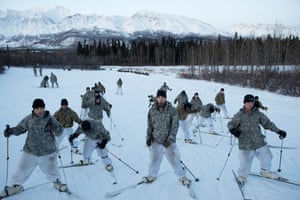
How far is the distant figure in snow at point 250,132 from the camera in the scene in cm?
498

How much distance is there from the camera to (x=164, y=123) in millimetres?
5129

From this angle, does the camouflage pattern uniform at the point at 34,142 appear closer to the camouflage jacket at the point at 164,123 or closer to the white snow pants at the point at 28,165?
the white snow pants at the point at 28,165

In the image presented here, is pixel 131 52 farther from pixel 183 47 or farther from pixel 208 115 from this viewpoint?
pixel 208 115

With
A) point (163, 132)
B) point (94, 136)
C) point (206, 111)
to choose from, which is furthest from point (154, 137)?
point (206, 111)

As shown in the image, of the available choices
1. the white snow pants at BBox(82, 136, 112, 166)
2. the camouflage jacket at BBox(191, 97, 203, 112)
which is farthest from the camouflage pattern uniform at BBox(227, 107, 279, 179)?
the camouflage jacket at BBox(191, 97, 203, 112)

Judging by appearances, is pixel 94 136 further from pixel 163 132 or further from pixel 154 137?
pixel 163 132

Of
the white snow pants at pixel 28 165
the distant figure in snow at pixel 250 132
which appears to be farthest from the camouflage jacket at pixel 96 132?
the distant figure in snow at pixel 250 132

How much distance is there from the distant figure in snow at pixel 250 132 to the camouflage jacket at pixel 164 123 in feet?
4.23

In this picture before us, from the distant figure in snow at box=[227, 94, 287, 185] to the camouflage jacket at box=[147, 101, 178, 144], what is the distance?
1.29 metres

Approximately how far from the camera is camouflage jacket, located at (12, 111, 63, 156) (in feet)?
15.3

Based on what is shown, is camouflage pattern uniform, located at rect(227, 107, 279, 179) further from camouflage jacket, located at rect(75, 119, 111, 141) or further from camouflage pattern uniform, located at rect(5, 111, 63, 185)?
camouflage pattern uniform, located at rect(5, 111, 63, 185)

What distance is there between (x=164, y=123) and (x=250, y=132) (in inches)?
75.4

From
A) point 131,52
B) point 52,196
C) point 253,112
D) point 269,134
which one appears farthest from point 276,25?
point 131,52

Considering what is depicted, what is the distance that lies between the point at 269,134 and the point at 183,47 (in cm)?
6969
